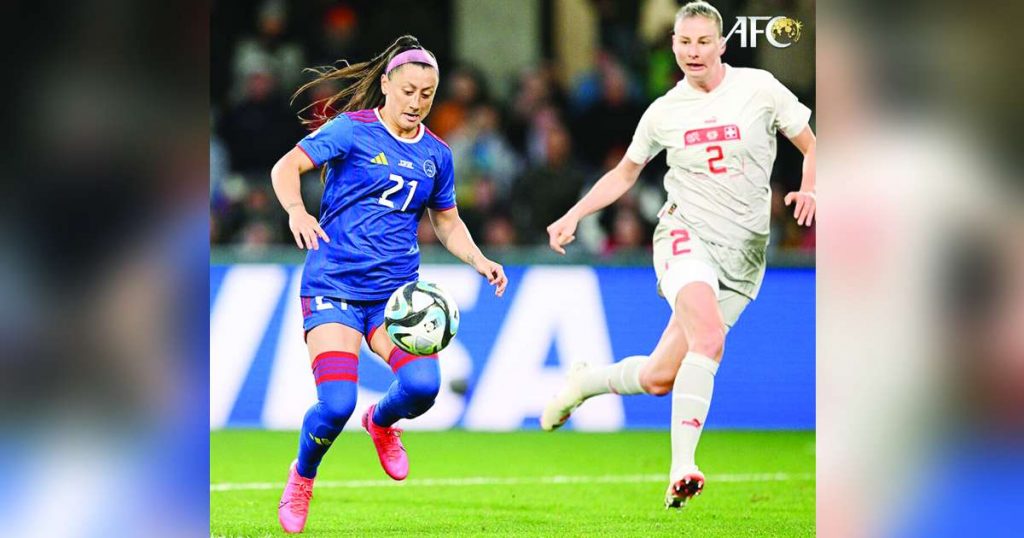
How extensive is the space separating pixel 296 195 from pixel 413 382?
898 mm

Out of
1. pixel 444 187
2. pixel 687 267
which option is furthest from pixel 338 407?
pixel 687 267

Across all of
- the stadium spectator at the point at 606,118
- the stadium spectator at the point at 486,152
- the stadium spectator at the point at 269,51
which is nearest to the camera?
Result: the stadium spectator at the point at 269,51

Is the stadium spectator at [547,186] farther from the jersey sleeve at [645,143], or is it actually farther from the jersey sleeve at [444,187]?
the jersey sleeve at [444,187]

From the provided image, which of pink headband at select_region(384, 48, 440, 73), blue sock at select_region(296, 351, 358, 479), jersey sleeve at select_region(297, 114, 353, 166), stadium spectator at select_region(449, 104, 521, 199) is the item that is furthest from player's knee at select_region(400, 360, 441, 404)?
stadium spectator at select_region(449, 104, 521, 199)

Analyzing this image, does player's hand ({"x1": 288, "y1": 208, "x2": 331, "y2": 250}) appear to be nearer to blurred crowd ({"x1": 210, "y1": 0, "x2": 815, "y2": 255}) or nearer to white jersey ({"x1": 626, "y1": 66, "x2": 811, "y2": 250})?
blurred crowd ({"x1": 210, "y1": 0, "x2": 815, "y2": 255})

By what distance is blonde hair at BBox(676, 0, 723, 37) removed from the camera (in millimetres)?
5387

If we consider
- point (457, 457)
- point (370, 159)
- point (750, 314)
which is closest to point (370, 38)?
point (370, 159)

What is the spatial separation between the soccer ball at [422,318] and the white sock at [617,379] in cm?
88

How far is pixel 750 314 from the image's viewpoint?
18.4 feet

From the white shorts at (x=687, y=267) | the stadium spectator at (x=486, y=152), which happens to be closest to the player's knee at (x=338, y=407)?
the white shorts at (x=687, y=267)

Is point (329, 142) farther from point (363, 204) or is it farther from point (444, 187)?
point (444, 187)

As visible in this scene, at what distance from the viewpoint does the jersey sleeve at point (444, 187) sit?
5535 millimetres
